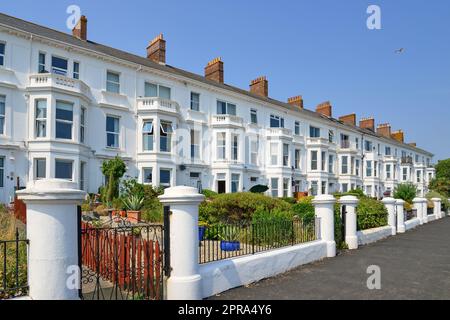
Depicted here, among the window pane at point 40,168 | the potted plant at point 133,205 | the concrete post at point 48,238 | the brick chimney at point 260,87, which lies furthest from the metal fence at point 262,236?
the brick chimney at point 260,87

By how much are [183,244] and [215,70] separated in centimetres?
2811

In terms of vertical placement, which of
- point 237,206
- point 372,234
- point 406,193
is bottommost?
point 372,234

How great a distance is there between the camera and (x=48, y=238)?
4.34 metres

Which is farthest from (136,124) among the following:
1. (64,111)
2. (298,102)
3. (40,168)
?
(298,102)

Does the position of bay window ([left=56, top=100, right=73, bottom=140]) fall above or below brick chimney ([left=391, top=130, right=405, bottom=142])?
below

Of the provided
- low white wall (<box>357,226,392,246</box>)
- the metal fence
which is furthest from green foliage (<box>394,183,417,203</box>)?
the metal fence

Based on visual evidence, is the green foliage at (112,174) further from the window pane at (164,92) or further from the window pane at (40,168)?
the window pane at (164,92)

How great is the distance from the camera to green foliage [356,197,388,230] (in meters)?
15.0

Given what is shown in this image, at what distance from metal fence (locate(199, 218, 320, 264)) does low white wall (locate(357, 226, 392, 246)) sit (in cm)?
329

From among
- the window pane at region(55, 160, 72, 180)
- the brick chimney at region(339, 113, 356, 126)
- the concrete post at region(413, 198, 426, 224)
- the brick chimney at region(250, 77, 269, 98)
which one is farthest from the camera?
the brick chimney at region(339, 113, 356, 126)

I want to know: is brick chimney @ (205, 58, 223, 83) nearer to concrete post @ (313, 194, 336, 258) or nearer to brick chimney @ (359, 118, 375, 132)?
concrete post @ (313, 194, 336, 258)

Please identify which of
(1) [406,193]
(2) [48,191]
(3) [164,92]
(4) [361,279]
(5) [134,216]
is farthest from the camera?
(1) [406,193]

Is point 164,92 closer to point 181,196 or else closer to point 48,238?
point 181,196
